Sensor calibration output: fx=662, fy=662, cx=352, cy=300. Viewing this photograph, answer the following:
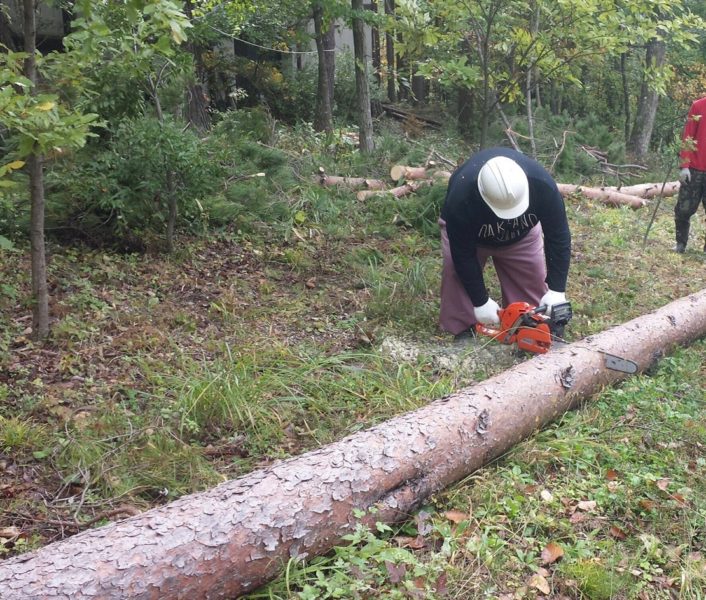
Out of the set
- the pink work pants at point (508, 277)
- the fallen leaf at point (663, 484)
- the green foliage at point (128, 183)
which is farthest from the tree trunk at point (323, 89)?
the fallen leaf at point (663, 484)

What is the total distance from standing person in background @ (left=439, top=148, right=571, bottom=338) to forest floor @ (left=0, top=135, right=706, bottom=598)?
39 centimetres

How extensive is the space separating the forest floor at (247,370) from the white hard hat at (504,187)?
0.97 meters

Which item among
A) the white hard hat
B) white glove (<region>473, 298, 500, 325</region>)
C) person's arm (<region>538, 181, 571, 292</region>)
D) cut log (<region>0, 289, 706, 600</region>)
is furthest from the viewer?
white glove (<region>473, 298, 500, 325</region>)

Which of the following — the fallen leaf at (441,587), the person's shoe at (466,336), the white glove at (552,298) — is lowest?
the person's shoe at (466,336)

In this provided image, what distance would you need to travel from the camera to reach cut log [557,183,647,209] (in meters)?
10.0

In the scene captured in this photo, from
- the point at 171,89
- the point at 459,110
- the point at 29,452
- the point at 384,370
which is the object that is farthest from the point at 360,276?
the point at 459,110

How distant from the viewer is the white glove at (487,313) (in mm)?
4629

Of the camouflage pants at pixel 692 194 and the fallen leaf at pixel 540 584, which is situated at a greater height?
the camouflage pants at pixel 692 194

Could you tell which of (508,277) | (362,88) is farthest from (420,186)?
(508,277)

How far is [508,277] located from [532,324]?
83cm

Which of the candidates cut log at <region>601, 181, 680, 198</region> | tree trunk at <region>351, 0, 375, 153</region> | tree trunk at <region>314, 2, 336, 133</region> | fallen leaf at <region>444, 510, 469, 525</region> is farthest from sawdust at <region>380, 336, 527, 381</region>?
tree trunk at <region>314, 2, 336, 133</region>

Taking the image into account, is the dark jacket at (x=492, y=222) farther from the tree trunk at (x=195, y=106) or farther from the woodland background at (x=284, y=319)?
the tree trunk at (x=195, y=106)

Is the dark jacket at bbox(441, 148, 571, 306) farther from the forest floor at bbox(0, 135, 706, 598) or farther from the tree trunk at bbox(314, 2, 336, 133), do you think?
the tree trunk at bbox(314, 2, 336, 133)

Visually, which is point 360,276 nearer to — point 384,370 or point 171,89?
point 384,370
